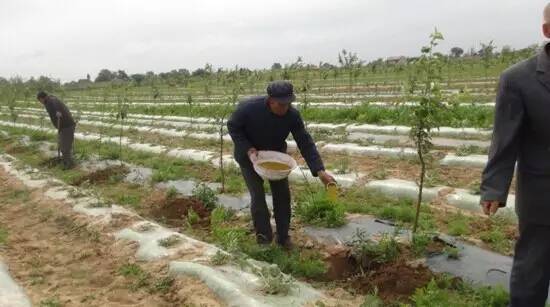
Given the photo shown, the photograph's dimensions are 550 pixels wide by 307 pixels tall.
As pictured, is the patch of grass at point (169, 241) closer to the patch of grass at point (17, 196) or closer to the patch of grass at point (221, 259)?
the patch of grass at point (221, 259)

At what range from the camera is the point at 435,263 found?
4227 mm

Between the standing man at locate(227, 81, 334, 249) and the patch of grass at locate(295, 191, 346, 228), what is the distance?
0.76 m

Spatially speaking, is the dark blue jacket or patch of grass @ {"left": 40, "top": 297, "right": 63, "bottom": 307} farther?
the dark blue jacket

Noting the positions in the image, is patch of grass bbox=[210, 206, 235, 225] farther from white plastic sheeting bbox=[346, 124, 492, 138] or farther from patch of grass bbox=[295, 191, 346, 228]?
white plastic sheeting bbox=[346, 124, 492, 138]

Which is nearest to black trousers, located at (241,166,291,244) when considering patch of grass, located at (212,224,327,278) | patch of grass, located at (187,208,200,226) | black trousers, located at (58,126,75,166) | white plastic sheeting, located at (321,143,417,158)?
patch of grass, located at (212,224,327,278)

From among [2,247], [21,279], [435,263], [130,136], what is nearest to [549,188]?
[435,263]

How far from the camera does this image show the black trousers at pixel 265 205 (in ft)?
15.0

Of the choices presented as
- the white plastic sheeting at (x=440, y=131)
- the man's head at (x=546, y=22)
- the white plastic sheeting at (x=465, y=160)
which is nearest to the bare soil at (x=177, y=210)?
the white plastic sheeting at (x=465, y=160)

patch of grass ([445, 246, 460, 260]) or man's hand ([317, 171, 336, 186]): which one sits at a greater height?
man's hand ([317, 171, 336, 186])

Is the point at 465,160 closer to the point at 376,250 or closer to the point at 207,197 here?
the point at 376,250

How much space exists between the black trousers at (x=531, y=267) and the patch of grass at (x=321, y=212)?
2.51 meters

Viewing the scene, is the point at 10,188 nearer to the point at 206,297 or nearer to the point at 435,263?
the point at 206,297

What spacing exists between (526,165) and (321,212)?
2908 mm

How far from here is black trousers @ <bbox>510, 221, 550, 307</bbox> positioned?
2.76 metres
